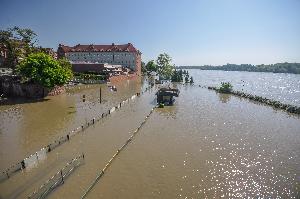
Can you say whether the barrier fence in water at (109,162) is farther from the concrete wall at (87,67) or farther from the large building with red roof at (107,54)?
the large building with red roof at (107,54)

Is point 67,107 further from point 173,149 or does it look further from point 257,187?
point 257,187

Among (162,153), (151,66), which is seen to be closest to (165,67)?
(151,66)

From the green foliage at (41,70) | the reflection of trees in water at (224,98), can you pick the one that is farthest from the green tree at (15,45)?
the reflection of trees in water at (224,98)

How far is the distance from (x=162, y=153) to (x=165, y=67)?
391 ft

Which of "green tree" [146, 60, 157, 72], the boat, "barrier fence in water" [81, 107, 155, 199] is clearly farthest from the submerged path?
"green tree" [146, 60, 157, 72]

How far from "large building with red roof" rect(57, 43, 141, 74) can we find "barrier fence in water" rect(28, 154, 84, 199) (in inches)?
4759

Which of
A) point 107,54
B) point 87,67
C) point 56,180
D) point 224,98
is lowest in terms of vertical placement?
point 56,180

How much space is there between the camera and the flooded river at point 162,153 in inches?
827

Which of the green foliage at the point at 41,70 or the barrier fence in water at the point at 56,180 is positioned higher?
the green foliage at the point at 41,70

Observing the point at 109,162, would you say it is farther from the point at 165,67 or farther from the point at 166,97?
the point at 165,67

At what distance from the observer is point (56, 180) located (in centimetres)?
2133

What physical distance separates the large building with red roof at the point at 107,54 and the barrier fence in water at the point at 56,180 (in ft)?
397

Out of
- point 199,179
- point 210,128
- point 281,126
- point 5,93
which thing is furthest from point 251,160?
point 5,93

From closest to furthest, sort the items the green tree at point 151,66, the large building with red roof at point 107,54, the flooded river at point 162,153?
the flooded river at point 162,153 → the large building with red roof at point 107,54 → the green tree at point 151,66
